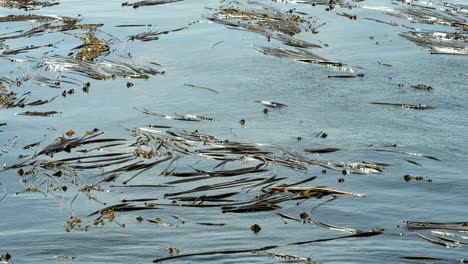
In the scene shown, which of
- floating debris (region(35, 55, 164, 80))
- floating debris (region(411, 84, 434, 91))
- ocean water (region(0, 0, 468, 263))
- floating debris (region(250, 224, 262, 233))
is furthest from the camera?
floating debris (region(35, 55, 164, 80))

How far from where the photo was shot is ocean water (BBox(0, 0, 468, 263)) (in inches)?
171

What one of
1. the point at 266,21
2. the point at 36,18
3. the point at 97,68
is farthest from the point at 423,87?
the point at 36,18

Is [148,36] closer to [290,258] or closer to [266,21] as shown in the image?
[266,21]

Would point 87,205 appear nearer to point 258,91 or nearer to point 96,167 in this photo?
point 96,167

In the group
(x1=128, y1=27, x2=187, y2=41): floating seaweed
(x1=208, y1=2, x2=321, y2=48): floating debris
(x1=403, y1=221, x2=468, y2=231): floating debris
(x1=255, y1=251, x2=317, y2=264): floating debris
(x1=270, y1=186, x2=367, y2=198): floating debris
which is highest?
(x1=208, y1=2, x2=321, y2=48): floating debris

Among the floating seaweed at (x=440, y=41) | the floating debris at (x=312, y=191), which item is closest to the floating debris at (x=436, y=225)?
the floating debris at (x=312, y=191)

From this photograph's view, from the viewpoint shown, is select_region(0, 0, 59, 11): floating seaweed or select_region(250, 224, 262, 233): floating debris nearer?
select_region(250, 224, 262, 233): floating debris

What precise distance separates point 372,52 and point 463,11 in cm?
300

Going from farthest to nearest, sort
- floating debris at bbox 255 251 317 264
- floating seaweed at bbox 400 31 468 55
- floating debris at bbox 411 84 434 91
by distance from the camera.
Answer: floating seaweed at bbox 400 31 468 55 < floating debris at bbox 411 84 434 91 < floating debris at bbox 255 251 317 264

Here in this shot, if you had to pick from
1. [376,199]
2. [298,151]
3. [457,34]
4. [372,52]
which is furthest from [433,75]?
[376,199]

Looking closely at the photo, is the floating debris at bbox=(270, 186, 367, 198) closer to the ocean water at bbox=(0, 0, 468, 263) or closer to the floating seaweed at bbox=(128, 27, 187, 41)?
the ocean water at bbox=(0, 0, 468, 263)

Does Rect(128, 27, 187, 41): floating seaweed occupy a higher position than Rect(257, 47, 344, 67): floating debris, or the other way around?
Rect(257, 47, 344, 67): floating debris

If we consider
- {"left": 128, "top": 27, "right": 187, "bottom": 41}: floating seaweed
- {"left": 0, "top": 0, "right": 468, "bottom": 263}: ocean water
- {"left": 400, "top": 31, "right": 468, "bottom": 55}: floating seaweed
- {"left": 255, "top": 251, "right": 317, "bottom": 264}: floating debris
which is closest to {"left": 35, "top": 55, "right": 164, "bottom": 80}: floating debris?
{"left": 0, "top": 0, "right": 468, "bottom": 263}: ocean water

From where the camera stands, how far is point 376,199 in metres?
4.88
